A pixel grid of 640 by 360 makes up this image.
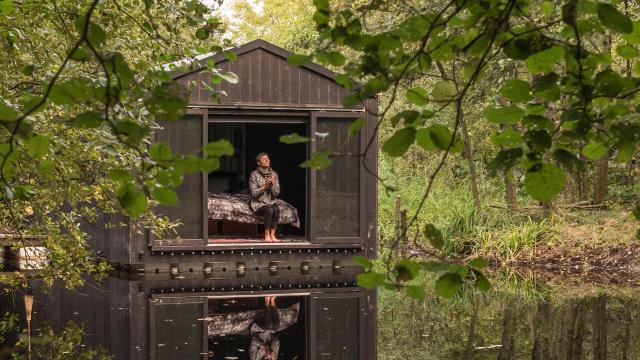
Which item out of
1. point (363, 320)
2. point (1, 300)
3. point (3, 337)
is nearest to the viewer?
point (3, 337)

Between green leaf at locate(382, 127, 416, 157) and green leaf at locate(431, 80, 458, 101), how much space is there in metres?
0.20

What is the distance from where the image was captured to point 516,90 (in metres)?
3.01

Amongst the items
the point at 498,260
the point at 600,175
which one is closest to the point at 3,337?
the point at 498,260

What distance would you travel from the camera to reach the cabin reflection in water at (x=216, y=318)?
9188 mm

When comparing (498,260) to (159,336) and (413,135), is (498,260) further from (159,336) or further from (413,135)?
(413,135)

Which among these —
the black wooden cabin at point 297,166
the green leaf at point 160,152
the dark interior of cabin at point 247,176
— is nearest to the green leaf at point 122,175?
the green leaf at point 160,152

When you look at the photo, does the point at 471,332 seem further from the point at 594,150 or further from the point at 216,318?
the point at 594,150

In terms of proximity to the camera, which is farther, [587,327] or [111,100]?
[587,327]

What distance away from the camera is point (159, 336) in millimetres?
10039

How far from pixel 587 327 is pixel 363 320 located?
2.09 m

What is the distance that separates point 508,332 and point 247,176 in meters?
9.54

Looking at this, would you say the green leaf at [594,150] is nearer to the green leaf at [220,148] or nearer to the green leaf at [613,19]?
the green leaf at [613,19]

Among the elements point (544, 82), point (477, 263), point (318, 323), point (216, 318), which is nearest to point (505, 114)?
point (544, 82)

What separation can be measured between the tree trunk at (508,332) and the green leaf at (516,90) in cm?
563
